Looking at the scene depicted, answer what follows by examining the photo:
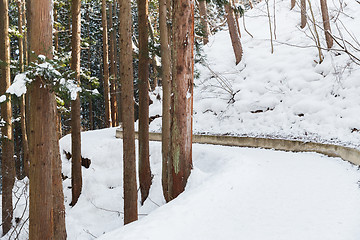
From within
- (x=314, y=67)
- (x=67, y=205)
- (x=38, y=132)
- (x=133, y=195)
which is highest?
(x=314, y=67)

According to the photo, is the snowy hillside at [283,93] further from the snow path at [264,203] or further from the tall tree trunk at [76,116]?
the tall tree trunk at [76,116]

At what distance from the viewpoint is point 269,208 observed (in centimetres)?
487

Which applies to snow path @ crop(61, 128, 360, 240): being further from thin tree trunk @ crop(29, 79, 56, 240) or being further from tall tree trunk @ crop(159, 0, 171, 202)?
thin tree trunk @ crop(29, 79, 56, 240)

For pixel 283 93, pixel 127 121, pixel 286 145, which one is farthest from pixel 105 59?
pixel 286 145

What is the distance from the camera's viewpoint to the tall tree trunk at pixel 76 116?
1052 centimetres

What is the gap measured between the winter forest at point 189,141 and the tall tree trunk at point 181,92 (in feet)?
0.09

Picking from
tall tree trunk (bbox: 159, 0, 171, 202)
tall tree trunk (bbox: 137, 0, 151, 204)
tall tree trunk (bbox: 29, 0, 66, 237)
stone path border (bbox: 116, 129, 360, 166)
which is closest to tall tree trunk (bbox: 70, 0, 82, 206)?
tall tree trunk (bbox: 137, 0, 151, 204)

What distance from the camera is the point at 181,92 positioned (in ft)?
22.9

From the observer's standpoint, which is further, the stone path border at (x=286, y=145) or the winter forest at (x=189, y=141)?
the stone path border at (x=286, y=145)

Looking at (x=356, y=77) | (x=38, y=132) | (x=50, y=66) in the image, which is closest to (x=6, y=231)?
(x=38, y=132)

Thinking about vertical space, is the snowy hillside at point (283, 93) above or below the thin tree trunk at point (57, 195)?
above

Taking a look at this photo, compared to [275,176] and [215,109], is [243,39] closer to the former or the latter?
[215,109]

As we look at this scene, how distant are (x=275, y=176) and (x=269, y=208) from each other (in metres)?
1.81

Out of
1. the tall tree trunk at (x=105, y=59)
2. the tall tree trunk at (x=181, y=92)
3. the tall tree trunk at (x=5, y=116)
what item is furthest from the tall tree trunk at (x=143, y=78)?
the tall tree trunk at (x=105, y=59)
